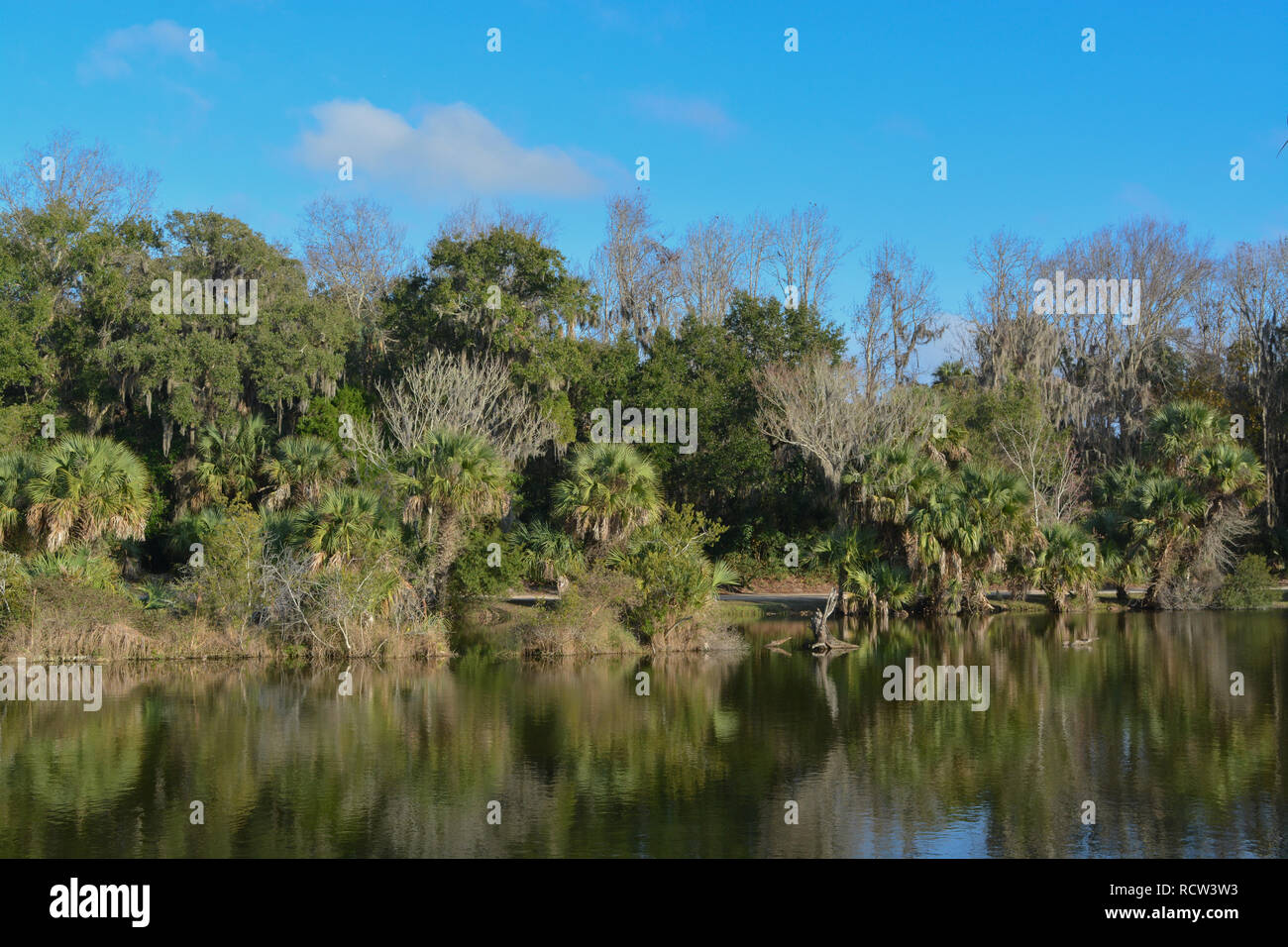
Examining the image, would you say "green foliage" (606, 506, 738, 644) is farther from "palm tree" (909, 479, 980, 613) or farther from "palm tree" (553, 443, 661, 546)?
"palm tree" (909, 479, 980, 613)

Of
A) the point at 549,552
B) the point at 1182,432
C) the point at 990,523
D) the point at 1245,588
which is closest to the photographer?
the point at 549,552

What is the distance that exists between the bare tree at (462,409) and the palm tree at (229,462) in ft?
10.3

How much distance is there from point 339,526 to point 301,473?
6686mm

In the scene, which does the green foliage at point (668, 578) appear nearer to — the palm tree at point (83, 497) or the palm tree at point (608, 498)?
the palm tree at point (608, 498)

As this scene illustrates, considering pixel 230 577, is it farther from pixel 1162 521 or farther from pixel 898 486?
pixel 1162 521

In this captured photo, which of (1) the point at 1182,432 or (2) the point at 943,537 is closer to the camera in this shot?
(2) the point at 943,537

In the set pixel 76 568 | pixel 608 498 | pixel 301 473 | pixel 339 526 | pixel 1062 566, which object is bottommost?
pixel 1062 566

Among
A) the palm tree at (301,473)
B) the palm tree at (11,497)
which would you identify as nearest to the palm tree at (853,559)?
the palm tree at (301,473)

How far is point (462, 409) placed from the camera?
35.9 m

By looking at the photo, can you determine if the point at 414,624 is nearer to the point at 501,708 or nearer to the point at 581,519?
the point at 581,519

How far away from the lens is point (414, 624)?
2380 cm

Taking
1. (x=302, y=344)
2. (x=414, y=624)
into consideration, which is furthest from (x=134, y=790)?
(x=302, y=344)

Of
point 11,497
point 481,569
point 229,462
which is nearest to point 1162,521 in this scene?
point 481,569
